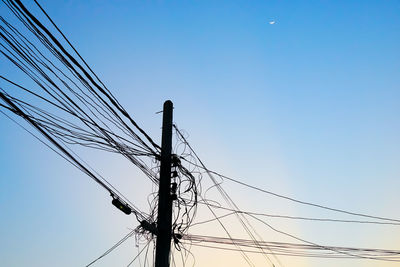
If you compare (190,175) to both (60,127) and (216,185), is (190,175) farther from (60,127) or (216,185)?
(60,127)

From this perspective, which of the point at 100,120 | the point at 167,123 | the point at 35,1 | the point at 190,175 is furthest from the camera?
the point at 190,175

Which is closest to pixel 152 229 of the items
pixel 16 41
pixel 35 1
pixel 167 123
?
Result: pixel 167 123

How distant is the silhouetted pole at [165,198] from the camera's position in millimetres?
6313

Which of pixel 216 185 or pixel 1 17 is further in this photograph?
pixel 216 185

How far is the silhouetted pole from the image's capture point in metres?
6.31

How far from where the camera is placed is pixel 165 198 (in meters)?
6.80

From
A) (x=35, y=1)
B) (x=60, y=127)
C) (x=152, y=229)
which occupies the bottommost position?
(x=152, y=229)

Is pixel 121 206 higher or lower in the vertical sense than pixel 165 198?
lower

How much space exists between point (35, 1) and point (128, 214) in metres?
4.34

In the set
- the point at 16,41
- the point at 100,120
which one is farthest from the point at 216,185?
the point at 16,41

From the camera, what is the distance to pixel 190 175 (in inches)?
320

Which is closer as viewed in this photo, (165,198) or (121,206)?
(121,206)

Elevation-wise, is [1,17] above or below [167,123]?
below

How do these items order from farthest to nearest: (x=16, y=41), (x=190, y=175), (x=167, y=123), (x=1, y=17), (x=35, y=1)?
(x=190, y=175) → (x=167, y=123) → (x=16, y=41) → (x=1, y=17) → (x=35, y=1)
